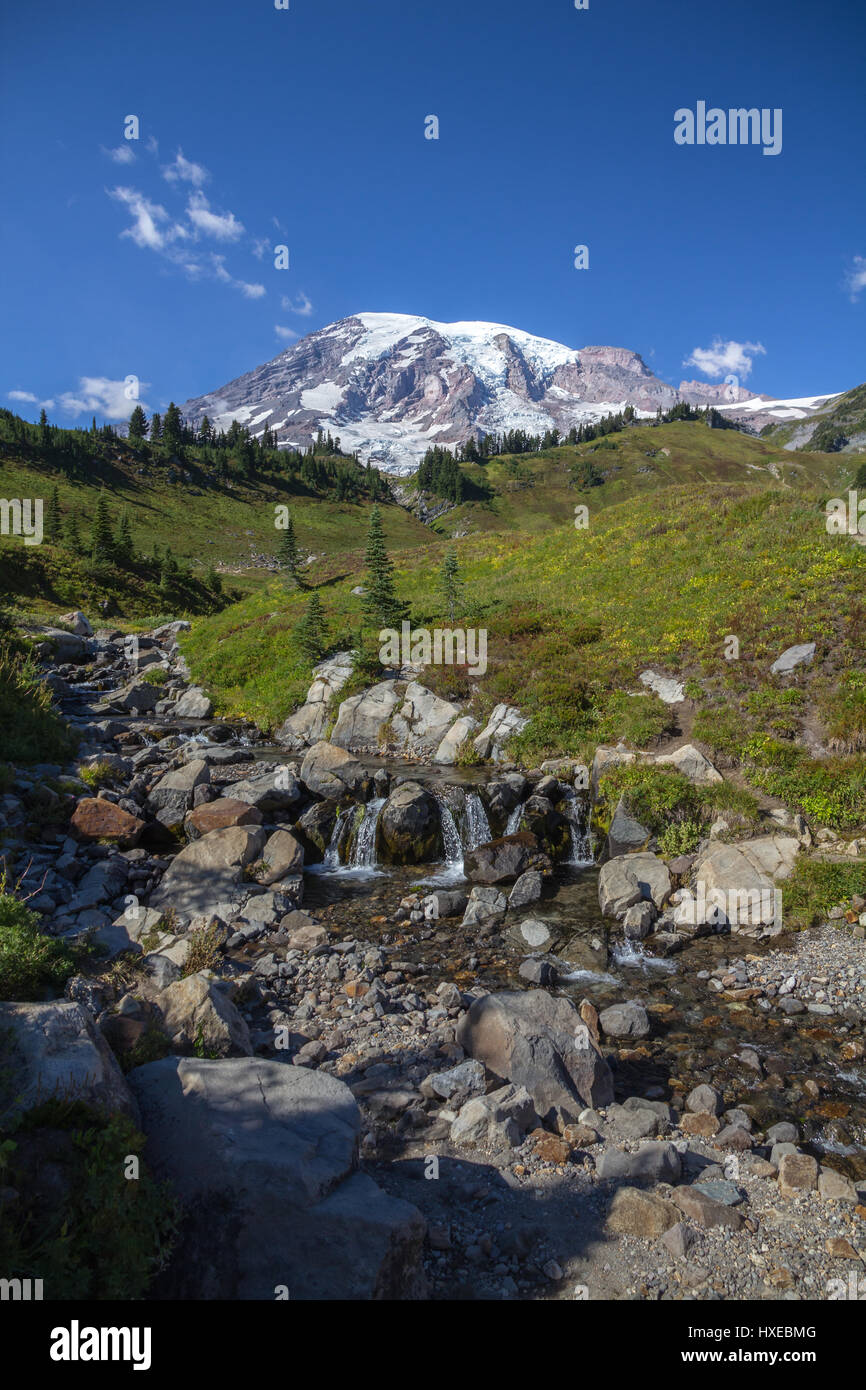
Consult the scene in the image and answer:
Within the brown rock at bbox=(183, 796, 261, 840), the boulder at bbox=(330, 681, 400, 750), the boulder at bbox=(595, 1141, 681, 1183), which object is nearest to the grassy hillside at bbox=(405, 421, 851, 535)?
the boulder at bbox=(330, 681, 400, 750)

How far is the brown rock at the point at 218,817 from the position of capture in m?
15.4

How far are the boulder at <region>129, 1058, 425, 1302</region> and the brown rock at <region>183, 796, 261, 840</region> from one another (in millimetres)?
10399

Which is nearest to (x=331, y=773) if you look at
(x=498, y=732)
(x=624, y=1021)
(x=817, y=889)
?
(x=498, y=732)

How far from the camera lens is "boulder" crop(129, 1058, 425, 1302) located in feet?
13.2

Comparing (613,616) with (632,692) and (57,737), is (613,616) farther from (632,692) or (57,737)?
(57,737)

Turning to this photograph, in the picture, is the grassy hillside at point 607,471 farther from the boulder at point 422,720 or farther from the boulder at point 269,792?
the boulder at point 269,792

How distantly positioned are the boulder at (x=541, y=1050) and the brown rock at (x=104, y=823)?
31.9 feet

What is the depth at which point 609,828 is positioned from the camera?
16.0 metres

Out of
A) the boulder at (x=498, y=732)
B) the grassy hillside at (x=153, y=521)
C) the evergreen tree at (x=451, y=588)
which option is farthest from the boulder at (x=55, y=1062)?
the grassy hillside at (x=153, y=521)

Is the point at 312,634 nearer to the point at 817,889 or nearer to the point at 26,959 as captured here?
the point at 817,889

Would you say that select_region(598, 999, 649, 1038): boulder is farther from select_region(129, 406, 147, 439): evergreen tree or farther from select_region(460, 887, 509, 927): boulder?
select_region(129, 406, 147, 439): evergreen tree
